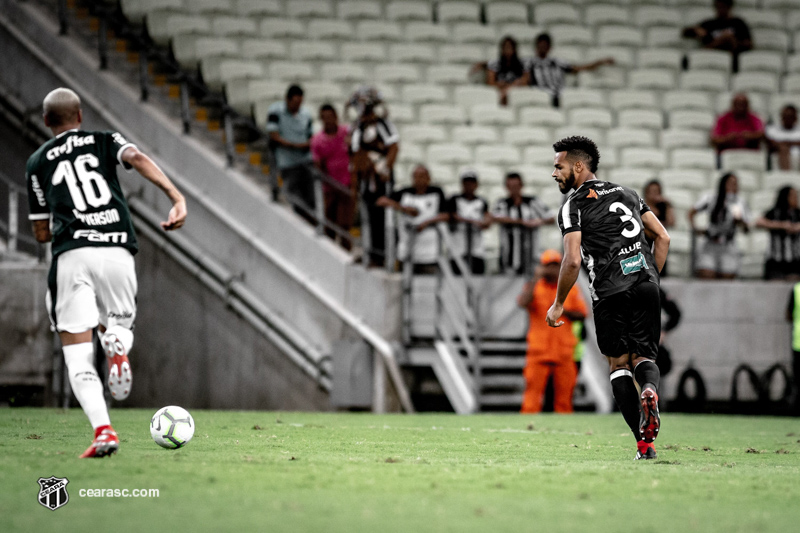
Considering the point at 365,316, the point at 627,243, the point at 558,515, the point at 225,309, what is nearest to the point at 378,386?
the point at 365,316

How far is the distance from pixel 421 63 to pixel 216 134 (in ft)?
Result: 11.3

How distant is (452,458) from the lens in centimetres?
645

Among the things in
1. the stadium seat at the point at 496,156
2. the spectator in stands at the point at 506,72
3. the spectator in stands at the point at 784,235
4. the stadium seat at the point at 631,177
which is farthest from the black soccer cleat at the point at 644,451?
the spectator in stands at the point at 506,72

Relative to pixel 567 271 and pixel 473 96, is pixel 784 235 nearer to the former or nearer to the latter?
pixel 473 96

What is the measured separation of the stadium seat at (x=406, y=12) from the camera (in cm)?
1817

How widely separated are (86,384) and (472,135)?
11.2m

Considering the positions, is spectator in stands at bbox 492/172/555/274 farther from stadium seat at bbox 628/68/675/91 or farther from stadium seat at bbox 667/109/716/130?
stadium seat at bbox 628/68/675/91

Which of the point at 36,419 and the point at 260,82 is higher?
the point at 260,82

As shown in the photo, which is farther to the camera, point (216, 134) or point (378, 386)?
point (216, 134)

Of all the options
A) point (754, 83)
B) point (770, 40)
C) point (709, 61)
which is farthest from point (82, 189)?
point (770, 40)

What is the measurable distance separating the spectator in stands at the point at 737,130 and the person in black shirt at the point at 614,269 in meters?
10.3

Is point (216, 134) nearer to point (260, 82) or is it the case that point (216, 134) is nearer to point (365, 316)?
point (260, 82)

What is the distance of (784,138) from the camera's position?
1645cm

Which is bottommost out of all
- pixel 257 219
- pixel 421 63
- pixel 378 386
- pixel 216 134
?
pixel 378 386
